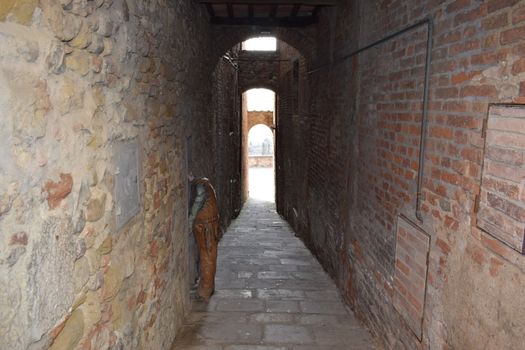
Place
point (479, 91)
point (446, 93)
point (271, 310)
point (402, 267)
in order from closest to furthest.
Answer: point (479, 91)
point (446, 93)
point (402, 267)
point (271, 310)

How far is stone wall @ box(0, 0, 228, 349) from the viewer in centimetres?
137

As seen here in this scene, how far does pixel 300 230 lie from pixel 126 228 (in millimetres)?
6610

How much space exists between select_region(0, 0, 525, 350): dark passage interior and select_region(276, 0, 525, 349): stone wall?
0.05ft

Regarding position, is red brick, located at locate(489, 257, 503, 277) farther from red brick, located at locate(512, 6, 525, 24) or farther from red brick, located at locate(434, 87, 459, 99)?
red brick, located at locate(512, 6, 525, 24)

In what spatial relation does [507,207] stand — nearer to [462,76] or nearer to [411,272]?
[462,76]

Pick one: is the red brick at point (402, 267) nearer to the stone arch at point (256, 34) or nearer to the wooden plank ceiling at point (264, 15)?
the wooden plank ceiling at point (264, 15)

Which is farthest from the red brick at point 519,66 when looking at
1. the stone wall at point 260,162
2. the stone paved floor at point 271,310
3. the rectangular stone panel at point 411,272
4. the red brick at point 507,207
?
the stone wall at point 260,162

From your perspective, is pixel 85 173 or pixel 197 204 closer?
pixel 85 173

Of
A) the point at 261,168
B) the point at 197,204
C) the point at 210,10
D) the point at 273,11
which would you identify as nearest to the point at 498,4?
the point at 197,204

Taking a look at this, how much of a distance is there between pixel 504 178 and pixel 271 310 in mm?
3340

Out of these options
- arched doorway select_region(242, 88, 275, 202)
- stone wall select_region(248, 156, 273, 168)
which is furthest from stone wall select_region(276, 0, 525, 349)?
stone wall select_region(248, 156, 273, 168)

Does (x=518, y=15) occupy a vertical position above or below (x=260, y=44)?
below

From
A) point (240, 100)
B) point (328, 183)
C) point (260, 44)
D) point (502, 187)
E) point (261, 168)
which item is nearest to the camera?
point (502, 187)

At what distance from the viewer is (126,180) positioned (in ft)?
8.09
